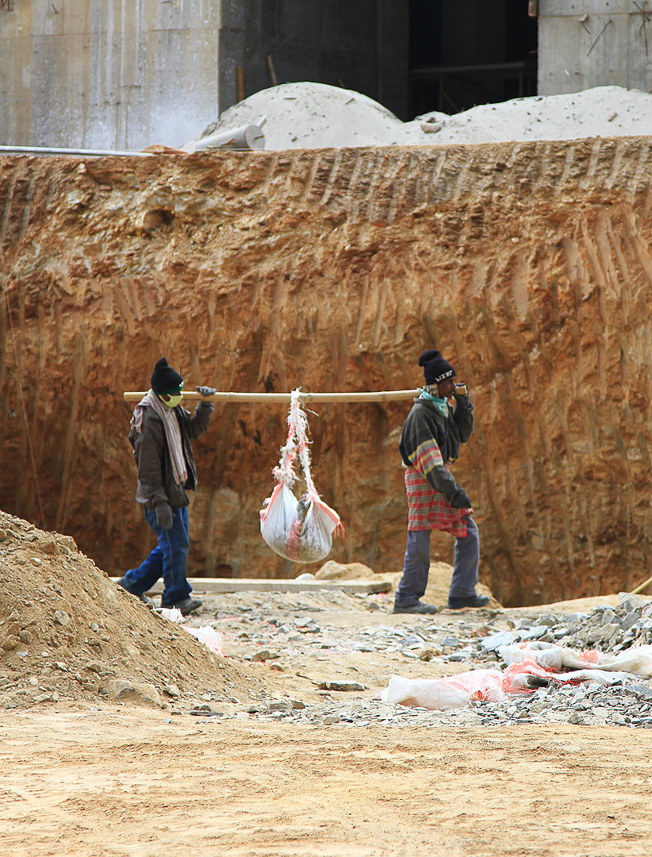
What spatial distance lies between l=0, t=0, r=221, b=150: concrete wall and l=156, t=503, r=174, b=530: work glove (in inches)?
400

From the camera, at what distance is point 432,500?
833cm

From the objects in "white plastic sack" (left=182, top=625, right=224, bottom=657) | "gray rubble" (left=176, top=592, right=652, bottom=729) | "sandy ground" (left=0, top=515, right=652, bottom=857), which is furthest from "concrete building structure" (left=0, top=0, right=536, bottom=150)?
"sandy ground" (left=0, top=515, right=652, bottom=857)

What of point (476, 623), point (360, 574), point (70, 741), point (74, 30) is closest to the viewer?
point (70, 741)

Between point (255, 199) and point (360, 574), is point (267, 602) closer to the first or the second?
point (360, 574)

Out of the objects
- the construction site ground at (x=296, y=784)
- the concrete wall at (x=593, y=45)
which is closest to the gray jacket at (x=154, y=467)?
the construction site ground at (x=296, y=784)

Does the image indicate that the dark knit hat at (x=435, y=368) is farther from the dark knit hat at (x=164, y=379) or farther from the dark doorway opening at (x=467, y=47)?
the dark doorway opening at (x=467, y=47)

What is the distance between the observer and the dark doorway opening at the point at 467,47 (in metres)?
21.1

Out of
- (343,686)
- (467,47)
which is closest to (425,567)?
(343,686)

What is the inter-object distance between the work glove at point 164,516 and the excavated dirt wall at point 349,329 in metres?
4.21

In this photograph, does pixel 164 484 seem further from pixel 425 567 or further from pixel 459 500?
pixel 459 500

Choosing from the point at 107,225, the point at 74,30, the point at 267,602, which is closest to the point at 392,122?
the point at 107,225

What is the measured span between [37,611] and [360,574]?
5.35 meters

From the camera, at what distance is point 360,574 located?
10.2m

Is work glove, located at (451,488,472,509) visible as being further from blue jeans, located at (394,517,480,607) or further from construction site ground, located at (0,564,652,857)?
construction site ground, located at (0,564,652,857)
